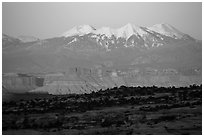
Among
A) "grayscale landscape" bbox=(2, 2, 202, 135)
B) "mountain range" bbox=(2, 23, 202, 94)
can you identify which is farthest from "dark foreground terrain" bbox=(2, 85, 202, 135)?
"mountain range" bbox=(2, 23, 202, 94)

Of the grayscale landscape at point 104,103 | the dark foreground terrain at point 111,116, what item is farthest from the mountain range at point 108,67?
the dark foreground terrain at point 111,116

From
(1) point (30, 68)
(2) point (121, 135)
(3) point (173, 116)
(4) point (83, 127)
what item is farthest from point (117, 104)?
(1) point (30, 68)

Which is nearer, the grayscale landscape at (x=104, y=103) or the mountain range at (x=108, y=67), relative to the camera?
the grayscale landscape at (x=104, y=103)

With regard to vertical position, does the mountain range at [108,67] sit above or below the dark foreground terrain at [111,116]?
above

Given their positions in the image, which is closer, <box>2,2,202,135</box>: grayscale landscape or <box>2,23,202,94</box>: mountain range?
<box>2,2,202,135</box>: grayscale landscape

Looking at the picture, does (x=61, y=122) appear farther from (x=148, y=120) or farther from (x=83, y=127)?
(x=148, y=120)

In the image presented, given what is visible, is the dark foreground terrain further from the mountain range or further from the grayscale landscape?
the mountain range

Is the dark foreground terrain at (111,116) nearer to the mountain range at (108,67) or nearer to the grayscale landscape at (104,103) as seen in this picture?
the grayscale landscape at (104,103)

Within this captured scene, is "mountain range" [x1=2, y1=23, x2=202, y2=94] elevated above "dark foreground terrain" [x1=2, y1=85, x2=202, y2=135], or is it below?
above
